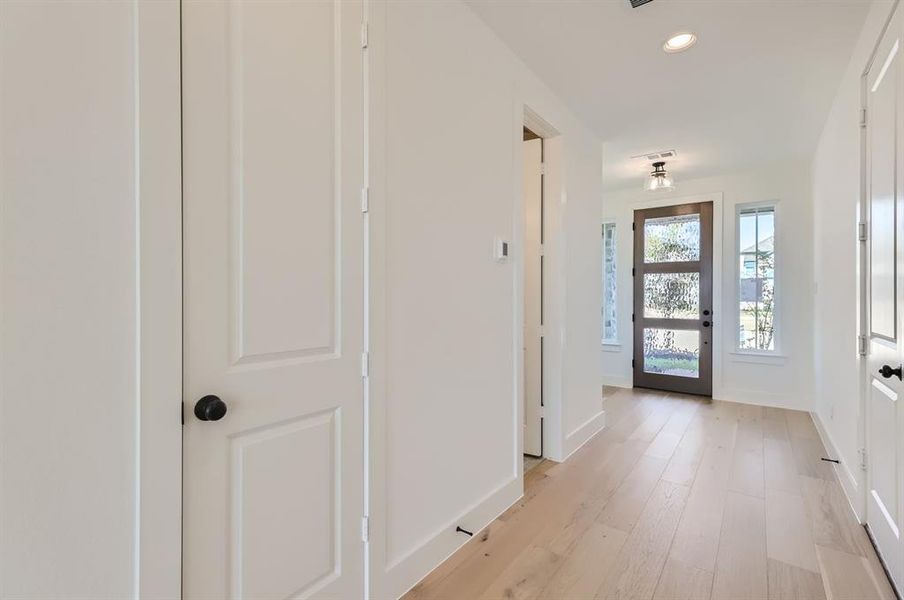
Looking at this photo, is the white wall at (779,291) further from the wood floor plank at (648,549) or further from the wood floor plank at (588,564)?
the wood floor plank at (588,564)

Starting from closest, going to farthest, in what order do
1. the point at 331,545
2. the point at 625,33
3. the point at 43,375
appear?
the point at 43,375 < the point at 331,545 < the point at 625,33

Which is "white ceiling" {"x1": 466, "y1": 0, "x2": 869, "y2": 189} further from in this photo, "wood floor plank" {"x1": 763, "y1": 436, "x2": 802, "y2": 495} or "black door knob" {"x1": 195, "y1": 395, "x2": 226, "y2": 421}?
"wood floor plank" {"x1": 763, "y1": 436, "x2": 802, "y2": 495}

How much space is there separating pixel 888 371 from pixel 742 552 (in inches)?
40.2

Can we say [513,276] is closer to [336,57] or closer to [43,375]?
[336,57]

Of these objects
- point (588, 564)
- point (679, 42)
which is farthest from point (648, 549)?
point (679, 42)

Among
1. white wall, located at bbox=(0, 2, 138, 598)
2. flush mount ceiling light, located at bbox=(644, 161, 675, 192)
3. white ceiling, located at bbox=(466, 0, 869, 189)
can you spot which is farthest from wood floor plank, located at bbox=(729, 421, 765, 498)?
white wall, located at bbox=(0, 2, 138, 598)

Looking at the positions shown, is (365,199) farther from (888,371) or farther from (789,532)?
(789,532)

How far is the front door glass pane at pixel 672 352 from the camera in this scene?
16.6 ft

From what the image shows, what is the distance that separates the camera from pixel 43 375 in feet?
2.84

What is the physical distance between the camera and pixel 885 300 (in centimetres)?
183

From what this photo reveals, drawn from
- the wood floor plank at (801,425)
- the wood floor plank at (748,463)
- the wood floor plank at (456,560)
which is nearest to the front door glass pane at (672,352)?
the wood floor plank at (801,425)

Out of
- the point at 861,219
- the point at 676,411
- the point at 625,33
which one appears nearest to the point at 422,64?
the point at 625,33

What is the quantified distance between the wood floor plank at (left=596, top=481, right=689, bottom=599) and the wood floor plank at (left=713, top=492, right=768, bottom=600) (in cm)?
22

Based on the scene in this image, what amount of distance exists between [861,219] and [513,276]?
187 centimetres
